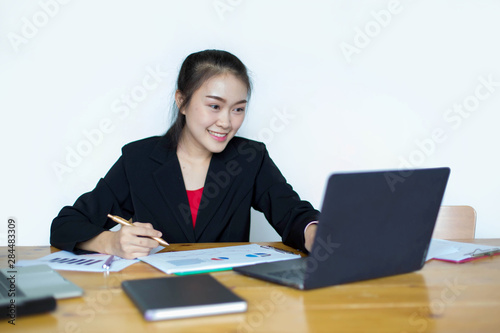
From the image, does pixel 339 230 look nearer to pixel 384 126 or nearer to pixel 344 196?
pixel 344 196

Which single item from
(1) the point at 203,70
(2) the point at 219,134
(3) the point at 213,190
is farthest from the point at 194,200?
(1) the point at 203,70

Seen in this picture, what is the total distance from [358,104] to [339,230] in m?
1.70

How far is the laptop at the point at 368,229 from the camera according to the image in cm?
84

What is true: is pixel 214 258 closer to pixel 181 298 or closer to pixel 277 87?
pixel 181 298

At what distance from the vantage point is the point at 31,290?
0.81m

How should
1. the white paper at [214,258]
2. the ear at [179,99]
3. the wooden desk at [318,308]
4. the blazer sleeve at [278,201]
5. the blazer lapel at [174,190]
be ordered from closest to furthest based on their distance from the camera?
the wooden desk at [318,308], the white paper at [214,258], the blazer sleeve at [278,201], the blazer lapel at [174,190], the ear at [179,99]

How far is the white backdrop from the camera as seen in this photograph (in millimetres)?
2254

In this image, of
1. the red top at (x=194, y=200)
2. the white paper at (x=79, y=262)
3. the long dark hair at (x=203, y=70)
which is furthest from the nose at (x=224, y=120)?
the white paper at (x=79, y=262)

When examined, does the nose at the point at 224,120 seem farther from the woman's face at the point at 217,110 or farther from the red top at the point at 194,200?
the red top at the point at 194,200

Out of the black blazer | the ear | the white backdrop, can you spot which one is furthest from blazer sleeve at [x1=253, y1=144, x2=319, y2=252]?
the white backdrop

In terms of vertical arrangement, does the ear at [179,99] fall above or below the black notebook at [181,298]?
above

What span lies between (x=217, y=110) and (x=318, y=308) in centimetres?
100

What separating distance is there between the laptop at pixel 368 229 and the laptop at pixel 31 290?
344mm

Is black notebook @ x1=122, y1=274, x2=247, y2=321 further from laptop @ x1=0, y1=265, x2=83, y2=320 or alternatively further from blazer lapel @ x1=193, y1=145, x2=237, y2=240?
blazer lapel @ x1=193, y1=145, x2=237, y2=240
